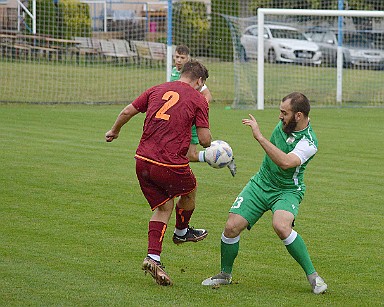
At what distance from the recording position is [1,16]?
2934 centimetres

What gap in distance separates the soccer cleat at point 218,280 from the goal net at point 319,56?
18.0 m

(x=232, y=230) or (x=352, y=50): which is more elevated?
(x=352, y=50)

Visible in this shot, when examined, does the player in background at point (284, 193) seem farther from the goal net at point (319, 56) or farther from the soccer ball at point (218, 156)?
the goal net at point (319, 56)

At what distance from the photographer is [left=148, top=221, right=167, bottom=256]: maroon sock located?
6992 mm

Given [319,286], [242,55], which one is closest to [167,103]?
[319,286]

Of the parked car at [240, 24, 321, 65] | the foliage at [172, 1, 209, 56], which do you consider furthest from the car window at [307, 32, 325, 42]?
the foliage at [172, 1, 209, 56]

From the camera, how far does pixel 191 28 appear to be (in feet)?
90.1

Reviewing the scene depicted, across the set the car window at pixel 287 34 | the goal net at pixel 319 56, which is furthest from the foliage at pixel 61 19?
the car window at pixel 287 34

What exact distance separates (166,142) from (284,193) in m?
1.01

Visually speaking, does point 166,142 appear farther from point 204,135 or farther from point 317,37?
point 317,37

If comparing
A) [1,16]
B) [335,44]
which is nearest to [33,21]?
[1,16]

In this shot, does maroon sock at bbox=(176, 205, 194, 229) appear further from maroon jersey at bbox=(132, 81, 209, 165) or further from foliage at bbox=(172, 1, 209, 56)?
foliage at bbox=(172, 1, 209, 56)

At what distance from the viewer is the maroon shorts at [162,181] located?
7.05m

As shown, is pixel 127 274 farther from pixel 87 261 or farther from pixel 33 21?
pixel 33 21
